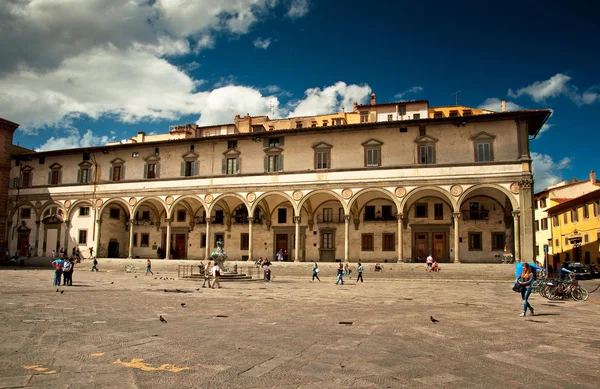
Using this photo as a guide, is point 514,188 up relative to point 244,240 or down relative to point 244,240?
up

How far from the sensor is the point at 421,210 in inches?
1310

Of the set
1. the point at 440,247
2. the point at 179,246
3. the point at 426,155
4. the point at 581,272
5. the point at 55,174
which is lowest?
the point at 581,272

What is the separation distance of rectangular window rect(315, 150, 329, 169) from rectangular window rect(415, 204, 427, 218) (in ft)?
23.7

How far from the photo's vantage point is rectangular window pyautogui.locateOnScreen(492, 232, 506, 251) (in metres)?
31.8

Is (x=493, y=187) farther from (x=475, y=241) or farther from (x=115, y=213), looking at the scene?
(x=115, y=213)

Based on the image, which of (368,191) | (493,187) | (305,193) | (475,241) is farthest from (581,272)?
(305,193)

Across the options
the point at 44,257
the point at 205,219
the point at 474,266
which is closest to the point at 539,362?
the point at 474,266

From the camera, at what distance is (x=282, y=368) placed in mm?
6074

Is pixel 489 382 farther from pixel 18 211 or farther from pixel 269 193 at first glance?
pixel 18 211

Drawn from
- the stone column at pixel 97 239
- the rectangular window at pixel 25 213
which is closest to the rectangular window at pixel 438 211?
the stone column at pixel 97 239

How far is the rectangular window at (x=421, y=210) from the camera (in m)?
33.2

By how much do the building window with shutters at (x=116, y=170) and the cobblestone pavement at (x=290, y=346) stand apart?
86.9 ft

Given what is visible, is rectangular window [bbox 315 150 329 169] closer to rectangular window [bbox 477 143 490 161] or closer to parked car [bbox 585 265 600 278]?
rectangular window [bbox 477 143 490 161]

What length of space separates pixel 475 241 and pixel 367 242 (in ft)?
24.3
